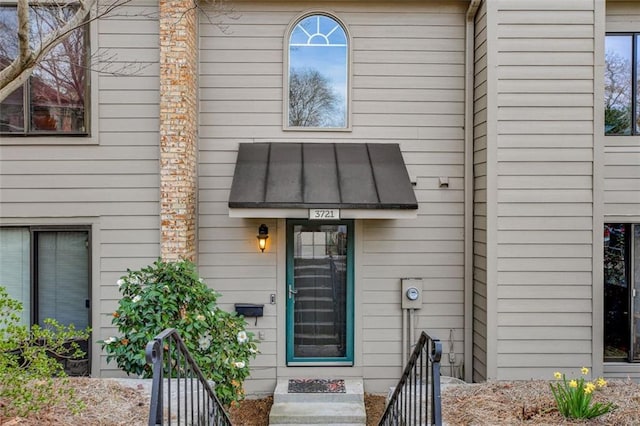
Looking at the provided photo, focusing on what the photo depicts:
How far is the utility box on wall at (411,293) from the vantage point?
6.38m

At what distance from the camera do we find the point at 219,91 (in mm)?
6430

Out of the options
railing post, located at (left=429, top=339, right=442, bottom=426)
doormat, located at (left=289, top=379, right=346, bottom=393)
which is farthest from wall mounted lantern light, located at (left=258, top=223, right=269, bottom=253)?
railing post, located at (left=429, top=339, right=442, bottom=426)

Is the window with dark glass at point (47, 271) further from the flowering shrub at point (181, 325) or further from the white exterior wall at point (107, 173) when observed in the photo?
the flowering shrub at point (181, 325)

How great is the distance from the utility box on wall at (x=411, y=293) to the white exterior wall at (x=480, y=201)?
74 cm

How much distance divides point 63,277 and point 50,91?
95.0 inches

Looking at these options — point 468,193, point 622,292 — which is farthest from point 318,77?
point 622,292

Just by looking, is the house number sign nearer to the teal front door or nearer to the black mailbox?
the teal front door

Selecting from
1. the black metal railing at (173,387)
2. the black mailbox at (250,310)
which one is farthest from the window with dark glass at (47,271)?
the black metal railing at (173,387)

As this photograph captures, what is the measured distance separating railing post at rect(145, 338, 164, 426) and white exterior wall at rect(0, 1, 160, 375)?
11.8 ft

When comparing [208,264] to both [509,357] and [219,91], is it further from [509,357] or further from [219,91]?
[509,357]

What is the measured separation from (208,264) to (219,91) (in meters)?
2.34

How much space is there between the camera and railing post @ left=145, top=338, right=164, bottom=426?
8.99ft

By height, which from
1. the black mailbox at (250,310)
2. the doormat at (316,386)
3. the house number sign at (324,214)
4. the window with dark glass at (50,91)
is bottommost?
the doormat at (316,386)

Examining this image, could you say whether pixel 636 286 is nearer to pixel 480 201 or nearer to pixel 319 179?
pixel 480 201
